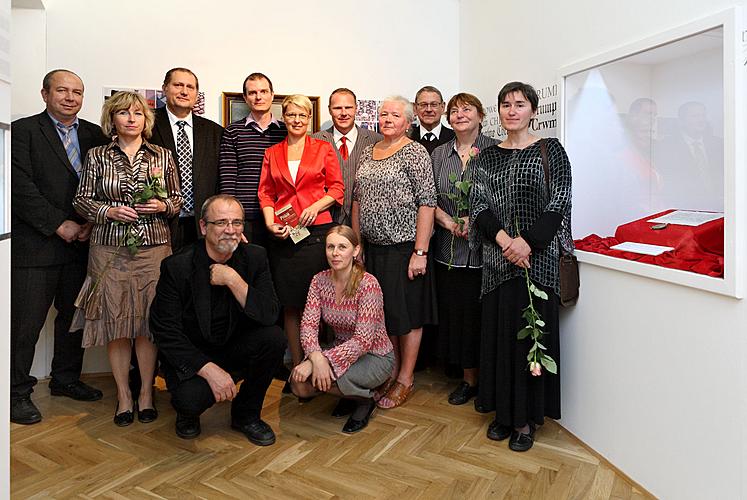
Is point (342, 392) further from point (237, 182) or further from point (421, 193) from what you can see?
point (237, 182)

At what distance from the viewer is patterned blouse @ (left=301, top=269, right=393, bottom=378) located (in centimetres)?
296

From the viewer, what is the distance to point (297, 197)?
11.0 feet

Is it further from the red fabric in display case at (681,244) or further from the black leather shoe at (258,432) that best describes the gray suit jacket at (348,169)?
the red fabric in display case at (681,244)

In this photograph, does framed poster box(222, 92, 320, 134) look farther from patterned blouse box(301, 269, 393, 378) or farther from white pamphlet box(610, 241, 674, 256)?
white pamphlet box(610, 241, 674, 256)

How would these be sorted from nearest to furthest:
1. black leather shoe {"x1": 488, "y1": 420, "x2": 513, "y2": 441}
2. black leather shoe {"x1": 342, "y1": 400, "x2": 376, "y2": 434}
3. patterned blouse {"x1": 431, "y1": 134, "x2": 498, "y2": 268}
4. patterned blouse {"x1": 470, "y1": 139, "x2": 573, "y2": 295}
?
patterned blouse {"x1": 470, "y1": 139, "x2": 573, "y2": 295} → black leather shoe {"x1": 488, "y1": 420, "x2": 513, "y2": 441} → black leather shoe {"x1": 342, "y1": 400, "x2": 376, "y2": 434} → patterned blouse {"x1": 431, "y1": 134, "x2": 498, "y2": 268}

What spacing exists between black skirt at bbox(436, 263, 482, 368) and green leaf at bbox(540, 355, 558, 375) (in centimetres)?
67

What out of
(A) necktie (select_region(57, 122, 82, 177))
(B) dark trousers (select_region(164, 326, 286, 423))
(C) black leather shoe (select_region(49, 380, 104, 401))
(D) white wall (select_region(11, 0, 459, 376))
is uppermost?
(D) white wall (select_region(11, 0, 459, 376))

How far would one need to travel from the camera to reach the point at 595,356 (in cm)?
277

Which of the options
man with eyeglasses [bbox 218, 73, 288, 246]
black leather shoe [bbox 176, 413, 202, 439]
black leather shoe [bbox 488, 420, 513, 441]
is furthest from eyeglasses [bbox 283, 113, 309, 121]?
black leather shoe [bbox 488, 420, 513, 441]

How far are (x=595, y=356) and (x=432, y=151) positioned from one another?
151cm

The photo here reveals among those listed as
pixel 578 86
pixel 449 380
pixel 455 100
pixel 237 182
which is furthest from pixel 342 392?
pixel 578 86

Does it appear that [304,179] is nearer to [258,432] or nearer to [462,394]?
[258,432]

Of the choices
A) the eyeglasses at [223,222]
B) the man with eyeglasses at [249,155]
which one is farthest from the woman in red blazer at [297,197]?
the eyeglasses at [223,222]

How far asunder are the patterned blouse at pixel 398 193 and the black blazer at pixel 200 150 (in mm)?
918
